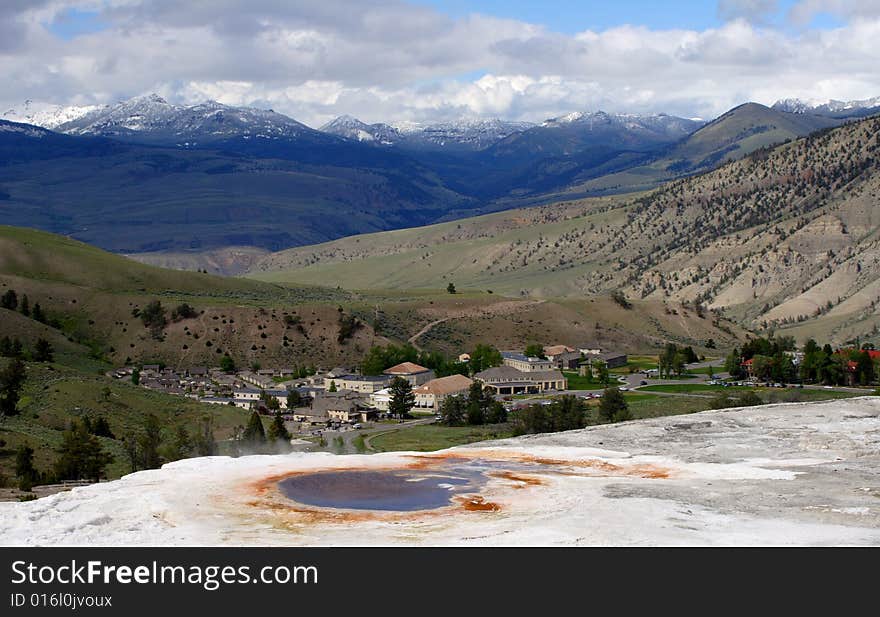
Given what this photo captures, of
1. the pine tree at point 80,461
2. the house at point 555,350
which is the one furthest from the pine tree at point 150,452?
the house at point 555,350

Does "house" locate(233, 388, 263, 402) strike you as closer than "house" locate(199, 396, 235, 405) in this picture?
No

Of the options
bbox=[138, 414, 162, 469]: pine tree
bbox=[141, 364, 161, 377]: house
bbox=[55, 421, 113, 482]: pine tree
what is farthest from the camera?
bbox=[141, 364, 161, 377]: house

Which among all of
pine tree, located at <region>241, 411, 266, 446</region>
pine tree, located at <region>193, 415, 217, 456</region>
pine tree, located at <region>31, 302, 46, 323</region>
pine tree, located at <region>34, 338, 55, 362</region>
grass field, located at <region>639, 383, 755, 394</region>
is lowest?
grass field, located at <region>639, 383, 755, 394</region>

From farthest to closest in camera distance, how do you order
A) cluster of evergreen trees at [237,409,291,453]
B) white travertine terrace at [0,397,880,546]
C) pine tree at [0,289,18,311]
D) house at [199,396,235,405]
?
pine tree at [0,289,18,311], house at [199,396,235,405], cluster of evergreen trees at [237,409,291,453], white travertine terrace at [0,397,880,546]

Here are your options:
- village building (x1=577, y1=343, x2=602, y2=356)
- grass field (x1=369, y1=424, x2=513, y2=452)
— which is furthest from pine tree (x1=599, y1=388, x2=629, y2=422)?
village building (x1=577, y1=343, x2=602, y2=356)

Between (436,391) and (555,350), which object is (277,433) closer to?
(436,391)

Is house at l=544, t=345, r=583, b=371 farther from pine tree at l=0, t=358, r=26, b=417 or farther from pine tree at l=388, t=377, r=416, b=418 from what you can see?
pine tree at l=0, t=358, r=26, b=417
